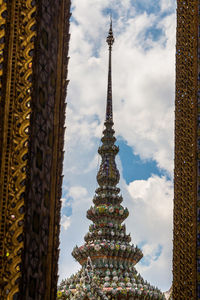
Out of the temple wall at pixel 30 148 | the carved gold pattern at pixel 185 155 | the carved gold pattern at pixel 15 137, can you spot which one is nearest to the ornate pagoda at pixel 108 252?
the carved gold pattern at pixel 185 155

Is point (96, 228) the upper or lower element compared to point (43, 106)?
upper

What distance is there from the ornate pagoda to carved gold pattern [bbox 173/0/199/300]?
9874 mm

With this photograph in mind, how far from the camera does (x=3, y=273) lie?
6.24 meters

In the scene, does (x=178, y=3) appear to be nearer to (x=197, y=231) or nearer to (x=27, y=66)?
(x=197, y=231)

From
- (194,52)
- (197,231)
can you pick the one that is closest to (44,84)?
(197,231)

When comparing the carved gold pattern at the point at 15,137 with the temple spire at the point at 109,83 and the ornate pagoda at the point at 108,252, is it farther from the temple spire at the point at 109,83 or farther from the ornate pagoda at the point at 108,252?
the temple spire at the point at 109,83

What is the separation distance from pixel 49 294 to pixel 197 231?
558cm

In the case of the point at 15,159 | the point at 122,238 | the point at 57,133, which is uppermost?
the point at 122,238

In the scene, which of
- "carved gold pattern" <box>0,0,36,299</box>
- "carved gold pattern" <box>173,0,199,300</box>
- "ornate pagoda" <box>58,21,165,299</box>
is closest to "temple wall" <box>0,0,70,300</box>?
"carved gold pattern" <box>0,0,36,299</box>

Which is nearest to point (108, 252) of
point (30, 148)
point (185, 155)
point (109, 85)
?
point (109, 85)

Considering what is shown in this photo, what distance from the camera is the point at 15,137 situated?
22.3ft

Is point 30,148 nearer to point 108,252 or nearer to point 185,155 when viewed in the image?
point 185,155

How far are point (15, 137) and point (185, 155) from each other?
7.22 m

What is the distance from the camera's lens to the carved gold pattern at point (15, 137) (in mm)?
6332
